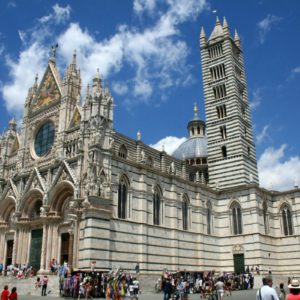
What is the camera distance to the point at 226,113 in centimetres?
4081

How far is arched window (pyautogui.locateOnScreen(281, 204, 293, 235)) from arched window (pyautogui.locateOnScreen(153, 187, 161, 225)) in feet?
45.3

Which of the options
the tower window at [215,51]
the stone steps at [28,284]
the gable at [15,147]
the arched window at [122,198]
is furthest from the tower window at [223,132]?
the stone steps at [28,284]

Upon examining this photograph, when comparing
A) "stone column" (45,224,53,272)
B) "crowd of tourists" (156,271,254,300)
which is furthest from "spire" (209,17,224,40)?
"stone column" (45,224,53,272)

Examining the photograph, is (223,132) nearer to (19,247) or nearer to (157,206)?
(157,206)

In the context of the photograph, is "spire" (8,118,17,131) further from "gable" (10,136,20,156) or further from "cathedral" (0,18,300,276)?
"gable" (10,136,20,156)

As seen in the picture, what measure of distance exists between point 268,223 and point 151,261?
46.0 feet

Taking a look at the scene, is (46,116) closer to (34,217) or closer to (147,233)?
(34,217)

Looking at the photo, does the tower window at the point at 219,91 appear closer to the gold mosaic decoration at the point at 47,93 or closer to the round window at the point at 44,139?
the gold mosaic decoration at the point at 47,93

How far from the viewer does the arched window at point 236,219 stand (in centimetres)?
3694

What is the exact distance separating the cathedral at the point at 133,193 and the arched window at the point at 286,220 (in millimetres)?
97

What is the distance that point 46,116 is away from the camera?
34.1 metres

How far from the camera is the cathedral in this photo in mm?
27328

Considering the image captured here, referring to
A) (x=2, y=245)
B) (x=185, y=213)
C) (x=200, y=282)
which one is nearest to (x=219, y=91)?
(x=185, y=213)

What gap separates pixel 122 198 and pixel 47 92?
12.8 meters
